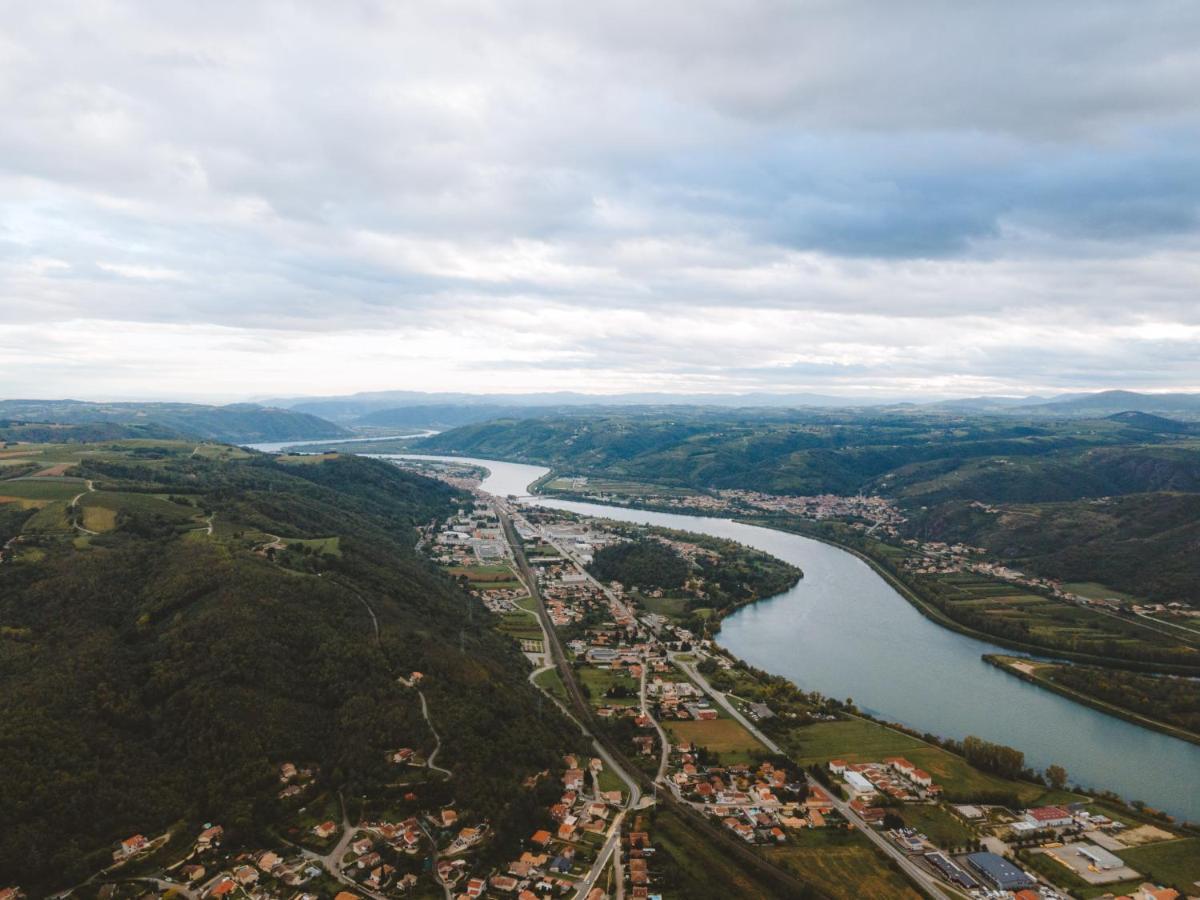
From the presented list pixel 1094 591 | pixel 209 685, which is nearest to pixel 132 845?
pixel 209 685

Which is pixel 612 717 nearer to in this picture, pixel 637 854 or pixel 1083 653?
pixel 637 854

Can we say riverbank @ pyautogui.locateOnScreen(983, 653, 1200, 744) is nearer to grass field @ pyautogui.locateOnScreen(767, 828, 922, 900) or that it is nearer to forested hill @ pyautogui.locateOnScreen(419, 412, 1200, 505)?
grass field @ pyautogui.locateOnScreen(767, 828, 922, 900)


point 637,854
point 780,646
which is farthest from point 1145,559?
Result: point 637,854

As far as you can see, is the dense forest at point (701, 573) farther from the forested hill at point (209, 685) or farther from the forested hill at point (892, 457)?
the forested hill at point (892, 457)

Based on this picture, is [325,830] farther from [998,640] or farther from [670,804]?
[998,640]

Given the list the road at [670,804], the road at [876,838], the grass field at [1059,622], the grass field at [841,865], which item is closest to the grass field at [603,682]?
the road at [670,804]
